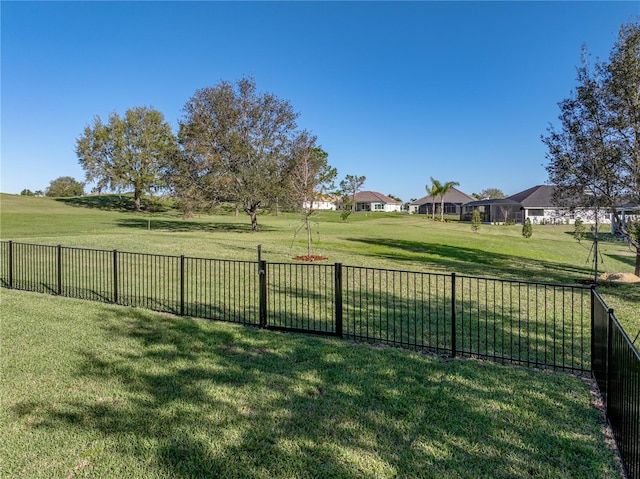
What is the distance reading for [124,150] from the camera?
52000 millimetres

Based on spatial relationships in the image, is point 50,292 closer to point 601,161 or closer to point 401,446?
point 401,446

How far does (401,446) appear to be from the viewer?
10.3 feet

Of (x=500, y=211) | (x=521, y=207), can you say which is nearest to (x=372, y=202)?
(x=500, y=211)

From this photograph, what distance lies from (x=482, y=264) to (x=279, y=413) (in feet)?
49.0

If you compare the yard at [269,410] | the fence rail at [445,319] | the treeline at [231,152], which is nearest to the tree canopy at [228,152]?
the treeline at [231,152]

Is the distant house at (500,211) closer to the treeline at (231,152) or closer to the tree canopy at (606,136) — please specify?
the treeline at (231,152)

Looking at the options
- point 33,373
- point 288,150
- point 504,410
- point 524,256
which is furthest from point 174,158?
point 504,410

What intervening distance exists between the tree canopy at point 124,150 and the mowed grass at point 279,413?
166 feet

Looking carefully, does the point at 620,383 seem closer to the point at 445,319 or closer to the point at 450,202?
the point at 445,319

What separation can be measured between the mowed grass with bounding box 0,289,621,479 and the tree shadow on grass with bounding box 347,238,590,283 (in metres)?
9.98

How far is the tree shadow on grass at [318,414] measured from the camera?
293 cm

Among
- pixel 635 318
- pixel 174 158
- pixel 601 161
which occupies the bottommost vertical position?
pixel 635 318

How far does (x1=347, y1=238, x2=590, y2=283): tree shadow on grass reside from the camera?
14.0 meters

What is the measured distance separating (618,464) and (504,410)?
3.02ft
